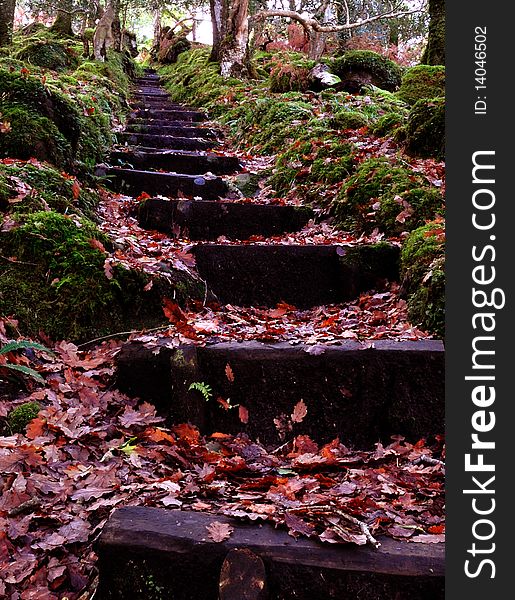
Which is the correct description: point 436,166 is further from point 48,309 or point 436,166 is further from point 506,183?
point 48,309

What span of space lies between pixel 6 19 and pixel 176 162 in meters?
4.09

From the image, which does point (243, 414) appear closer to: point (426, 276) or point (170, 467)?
point (170, 467)

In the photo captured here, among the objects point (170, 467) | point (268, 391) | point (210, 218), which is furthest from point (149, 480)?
point (210, 218)

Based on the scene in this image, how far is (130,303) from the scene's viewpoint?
3766mm

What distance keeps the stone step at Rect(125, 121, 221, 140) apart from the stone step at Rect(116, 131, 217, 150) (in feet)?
1.11

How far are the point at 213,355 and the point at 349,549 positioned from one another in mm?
1514

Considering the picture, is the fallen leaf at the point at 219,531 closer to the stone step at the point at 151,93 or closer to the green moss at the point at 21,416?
the green moss at the point at 21,416

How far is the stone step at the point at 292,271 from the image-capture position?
444cm

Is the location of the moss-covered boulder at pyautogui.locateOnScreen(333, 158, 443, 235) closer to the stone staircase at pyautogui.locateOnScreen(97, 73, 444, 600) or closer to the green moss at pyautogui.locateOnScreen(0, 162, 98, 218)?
the stone staircase at pyautogui.locateOnScreen(97, 73, 444, 600)

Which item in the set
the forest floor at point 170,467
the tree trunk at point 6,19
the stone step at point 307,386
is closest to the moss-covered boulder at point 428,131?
the forest floor at point 170,467

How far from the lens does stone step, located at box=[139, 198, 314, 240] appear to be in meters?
5.48

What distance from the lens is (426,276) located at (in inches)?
144

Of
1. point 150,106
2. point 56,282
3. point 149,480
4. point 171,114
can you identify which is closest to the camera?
point 149,480

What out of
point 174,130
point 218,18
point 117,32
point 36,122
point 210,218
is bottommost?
point 210,218
